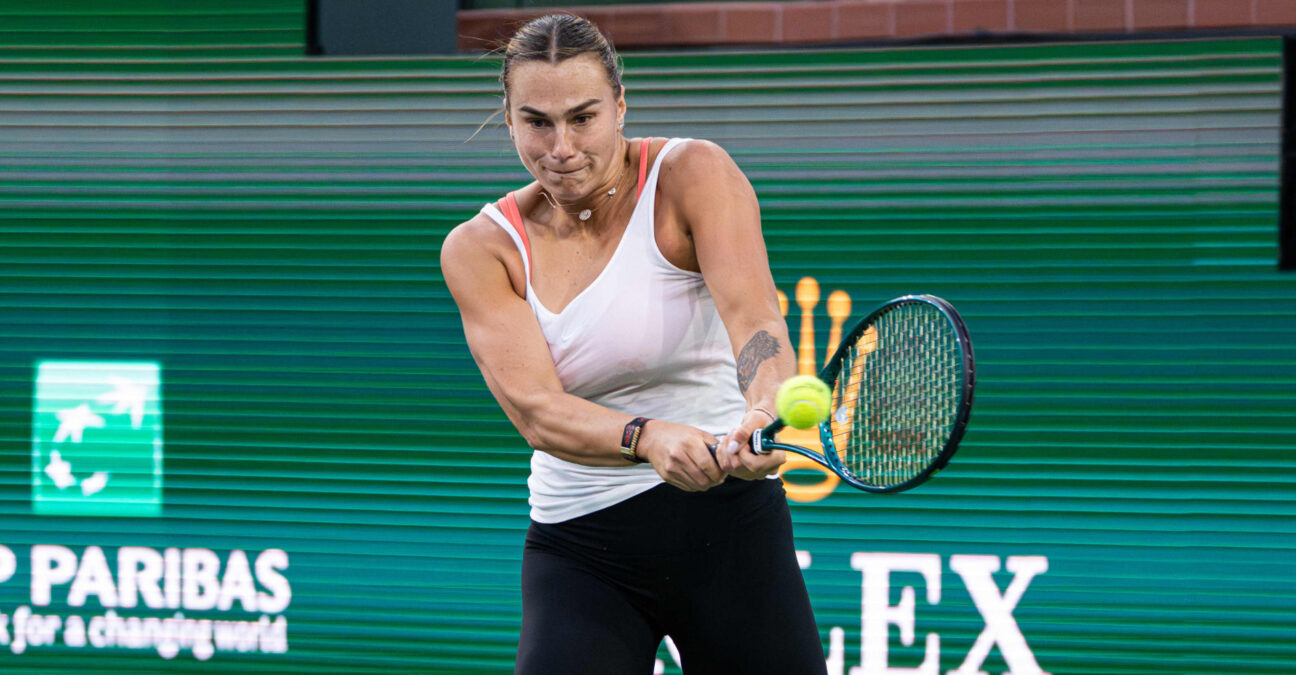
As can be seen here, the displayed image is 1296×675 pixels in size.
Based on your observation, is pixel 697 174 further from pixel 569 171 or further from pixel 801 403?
pixel 801 403

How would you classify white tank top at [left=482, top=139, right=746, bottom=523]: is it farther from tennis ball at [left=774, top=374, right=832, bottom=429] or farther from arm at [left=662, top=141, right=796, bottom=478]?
tennis ball at [left=774, top=374, right=832, bottom=429]

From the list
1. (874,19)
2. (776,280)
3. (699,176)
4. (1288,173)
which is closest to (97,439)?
(776,280)

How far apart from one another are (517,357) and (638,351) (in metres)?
0.24

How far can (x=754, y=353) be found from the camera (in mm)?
2275

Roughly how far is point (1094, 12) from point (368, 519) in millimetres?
3205

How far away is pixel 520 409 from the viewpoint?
244 centimetres

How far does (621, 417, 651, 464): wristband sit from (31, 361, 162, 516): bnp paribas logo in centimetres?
334

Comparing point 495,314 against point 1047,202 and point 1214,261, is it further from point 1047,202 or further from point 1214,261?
point 1214,261

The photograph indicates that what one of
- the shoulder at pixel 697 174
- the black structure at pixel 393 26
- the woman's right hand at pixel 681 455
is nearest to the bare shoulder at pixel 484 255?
Answer: the shoulder at pixel 697 174

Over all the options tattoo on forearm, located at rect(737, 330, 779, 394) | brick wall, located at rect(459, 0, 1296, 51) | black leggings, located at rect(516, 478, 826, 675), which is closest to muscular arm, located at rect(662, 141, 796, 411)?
tattoo on forearm, located at rect(737, 330, 779, 394)

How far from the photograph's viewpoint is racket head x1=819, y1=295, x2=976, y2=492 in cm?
218

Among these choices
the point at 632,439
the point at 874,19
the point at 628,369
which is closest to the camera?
the point at 632,439

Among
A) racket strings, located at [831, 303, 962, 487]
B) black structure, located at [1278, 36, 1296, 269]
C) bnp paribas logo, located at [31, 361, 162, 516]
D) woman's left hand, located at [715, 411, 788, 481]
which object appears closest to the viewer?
woman's left hand, located at [715, 411, 788, 481]

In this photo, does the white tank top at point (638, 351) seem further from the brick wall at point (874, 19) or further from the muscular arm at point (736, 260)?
the brick wall at point (874, 19)
